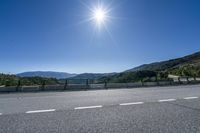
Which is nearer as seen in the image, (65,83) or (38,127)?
(38,127)

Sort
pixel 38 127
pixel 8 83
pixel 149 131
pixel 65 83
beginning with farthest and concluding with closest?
pixel 8 83, pixel 65 83, pixel 38 127, pixel 149 131

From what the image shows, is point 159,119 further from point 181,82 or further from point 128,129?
point 181,82

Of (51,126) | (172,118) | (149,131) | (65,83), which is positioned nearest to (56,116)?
(51,126)

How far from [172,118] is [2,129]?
4812 mm

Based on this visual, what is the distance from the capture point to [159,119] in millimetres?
6371

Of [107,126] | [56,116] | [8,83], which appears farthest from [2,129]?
[8,83]

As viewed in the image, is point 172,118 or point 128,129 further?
point 172,118

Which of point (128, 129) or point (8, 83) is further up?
point (8, 83)

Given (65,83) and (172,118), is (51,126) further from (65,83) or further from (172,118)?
(65,83)

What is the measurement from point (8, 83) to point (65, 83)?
6.59 metres

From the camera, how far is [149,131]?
518cm

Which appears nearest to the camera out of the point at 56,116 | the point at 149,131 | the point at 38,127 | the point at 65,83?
the point at 149,131

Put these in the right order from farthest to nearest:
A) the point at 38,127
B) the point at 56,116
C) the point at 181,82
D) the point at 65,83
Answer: the point at 181,82 → the point at 65,83 → the point at 56,116 → the point at 38,127

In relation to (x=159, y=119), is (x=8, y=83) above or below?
above
